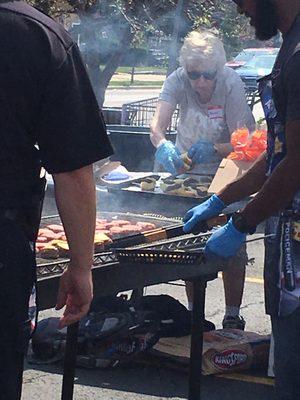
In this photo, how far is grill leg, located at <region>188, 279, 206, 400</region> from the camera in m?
3.32

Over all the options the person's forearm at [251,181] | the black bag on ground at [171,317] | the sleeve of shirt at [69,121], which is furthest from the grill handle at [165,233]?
the sleeve of shirt at [69,121]

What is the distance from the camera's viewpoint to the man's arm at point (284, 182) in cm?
234

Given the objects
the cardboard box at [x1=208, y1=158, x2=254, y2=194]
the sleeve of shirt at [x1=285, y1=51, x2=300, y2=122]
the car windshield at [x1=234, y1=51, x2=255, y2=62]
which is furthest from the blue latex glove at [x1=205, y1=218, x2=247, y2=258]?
the car windshield at [x1=234, y1=51, x2=255, y2=62]

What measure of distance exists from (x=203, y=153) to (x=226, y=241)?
8.00 ft

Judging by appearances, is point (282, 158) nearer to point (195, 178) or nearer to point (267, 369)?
point (267, 369)

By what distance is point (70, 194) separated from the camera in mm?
2107

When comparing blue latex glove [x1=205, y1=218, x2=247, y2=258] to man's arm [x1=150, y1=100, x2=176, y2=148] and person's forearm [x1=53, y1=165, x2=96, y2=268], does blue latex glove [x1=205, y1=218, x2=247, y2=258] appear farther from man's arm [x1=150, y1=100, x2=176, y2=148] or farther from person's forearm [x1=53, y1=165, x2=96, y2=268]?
man's arm [x1=150, y1=100, x2=176, y2=148]

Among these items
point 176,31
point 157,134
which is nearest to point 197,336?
point 157,134

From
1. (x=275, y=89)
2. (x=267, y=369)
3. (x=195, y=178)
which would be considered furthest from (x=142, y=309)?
(x=275, y=89)

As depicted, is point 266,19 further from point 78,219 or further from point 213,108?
point 213,108

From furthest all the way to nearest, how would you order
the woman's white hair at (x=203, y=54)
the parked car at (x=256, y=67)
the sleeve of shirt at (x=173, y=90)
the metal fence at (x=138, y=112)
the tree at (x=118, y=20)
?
the parked car at (x=256, y=67), the metal fence at (x=138, y=112), the tree at (x=118, y=20), the sleeve of shirt at (x=173, y=90), the woman's white hair at (x=203, y=54)

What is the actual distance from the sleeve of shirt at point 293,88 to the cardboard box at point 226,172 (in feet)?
7.68

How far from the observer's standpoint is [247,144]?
4.71 meters

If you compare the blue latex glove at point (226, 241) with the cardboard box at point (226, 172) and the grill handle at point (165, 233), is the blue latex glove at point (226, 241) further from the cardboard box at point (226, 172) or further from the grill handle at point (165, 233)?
the cardboard box at point (226, 172)
